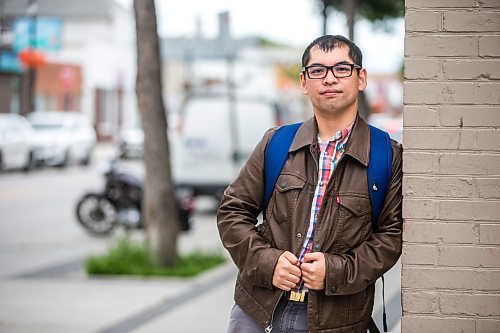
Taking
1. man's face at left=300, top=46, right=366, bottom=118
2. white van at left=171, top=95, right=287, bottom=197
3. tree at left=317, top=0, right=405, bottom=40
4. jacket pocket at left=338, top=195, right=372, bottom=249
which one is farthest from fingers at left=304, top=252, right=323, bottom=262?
tree at left=317, top=0, right=405, bottom=40

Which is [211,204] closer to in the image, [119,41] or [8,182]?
[8,182]

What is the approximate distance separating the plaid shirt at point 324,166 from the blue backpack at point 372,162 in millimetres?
112

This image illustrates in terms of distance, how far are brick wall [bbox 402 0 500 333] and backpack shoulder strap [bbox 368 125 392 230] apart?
0.08 meters

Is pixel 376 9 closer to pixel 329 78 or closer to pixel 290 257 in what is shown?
pixel 329 78

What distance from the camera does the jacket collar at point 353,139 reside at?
360cm

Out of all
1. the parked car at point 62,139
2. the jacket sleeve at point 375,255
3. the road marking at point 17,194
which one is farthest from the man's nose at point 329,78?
the parked car at point 62,139

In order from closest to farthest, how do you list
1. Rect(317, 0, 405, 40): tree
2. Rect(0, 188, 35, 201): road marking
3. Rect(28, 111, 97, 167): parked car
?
1. Rect(317, 0, 405, 40): tree
2. Rect(0, 188, 35, 201): road marking
3. Rect(28, 111, 97, 167): parked car

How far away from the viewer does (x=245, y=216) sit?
373 cm

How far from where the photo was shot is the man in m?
3.53

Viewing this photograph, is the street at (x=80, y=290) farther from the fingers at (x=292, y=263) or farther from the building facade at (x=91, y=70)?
the building facade at (x=91, y=70)

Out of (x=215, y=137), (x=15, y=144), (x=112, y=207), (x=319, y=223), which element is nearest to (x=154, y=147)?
(x=112, y=207)

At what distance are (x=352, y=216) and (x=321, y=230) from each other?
12 centimetres

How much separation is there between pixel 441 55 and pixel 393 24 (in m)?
18.9

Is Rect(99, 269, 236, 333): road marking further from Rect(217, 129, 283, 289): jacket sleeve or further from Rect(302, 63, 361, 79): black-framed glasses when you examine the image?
Rect(302, 63, 361, 79): black-framed glasses
